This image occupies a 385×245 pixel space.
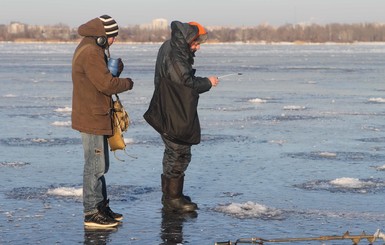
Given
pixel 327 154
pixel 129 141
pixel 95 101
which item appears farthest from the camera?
pixel 129 141

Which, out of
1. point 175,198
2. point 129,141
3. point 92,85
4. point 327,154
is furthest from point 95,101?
point 129,141

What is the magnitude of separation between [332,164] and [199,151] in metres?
2.10

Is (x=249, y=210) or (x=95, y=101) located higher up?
(x=95, y=101)

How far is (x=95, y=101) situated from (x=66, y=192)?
1.84 m

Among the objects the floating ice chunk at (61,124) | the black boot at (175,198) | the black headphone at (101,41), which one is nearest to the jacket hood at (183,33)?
the black headphone at (101,41)

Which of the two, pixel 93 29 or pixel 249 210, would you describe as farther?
pixel 249 210

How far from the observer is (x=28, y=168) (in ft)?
34.3

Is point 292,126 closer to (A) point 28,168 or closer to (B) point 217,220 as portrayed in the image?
(A) point 28,168

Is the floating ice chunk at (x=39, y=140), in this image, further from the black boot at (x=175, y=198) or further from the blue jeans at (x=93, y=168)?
the blue jeans at (x=93, y=168)

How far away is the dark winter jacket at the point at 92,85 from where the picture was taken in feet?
23.7

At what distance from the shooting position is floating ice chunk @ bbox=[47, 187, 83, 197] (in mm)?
8773

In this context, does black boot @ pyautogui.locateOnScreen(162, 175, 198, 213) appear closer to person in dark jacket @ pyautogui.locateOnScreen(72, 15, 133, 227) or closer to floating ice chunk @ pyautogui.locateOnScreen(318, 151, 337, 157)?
person in dark jacket @ pyautogui.locateOnScreen(72, 15, 133, 227)

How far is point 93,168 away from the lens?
7.44m

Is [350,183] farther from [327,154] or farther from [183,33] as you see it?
[183,33]
